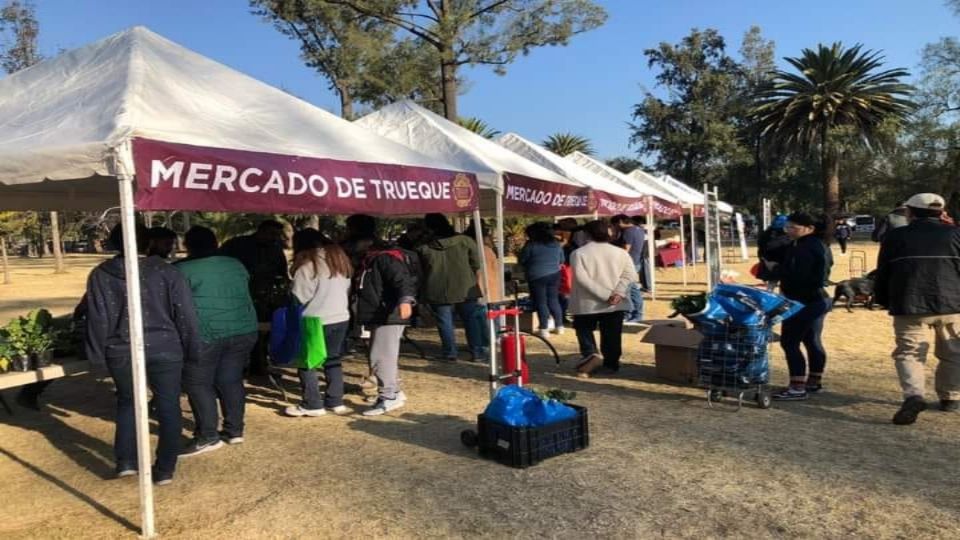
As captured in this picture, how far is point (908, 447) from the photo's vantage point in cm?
486

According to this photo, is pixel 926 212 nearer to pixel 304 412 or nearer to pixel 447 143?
pixel 447 143

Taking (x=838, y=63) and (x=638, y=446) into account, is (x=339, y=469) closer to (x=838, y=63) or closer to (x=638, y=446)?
(x=638, y=446)

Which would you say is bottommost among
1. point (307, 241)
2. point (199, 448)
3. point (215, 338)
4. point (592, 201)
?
point (199, 448)

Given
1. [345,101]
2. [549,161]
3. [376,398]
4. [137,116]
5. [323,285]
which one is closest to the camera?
[137,116]

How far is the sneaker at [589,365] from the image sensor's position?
7395 millimetres

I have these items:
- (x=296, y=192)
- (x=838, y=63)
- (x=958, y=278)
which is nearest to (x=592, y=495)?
(x=296, y=192)

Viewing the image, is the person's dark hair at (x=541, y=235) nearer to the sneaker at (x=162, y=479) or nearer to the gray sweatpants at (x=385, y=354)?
the gray sweatpants at (x=385, y=354)

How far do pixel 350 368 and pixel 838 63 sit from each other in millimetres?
39166

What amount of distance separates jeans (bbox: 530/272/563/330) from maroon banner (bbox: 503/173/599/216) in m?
1.05

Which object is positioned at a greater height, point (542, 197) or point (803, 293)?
point (542, 197)

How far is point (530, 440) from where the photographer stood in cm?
462

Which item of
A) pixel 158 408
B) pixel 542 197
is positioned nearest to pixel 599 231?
pixel 542 197

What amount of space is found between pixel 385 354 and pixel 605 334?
2.55m

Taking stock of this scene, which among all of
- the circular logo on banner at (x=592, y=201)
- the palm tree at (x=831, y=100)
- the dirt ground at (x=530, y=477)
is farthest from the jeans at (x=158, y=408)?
the palm tree at (x=831, y=100)
